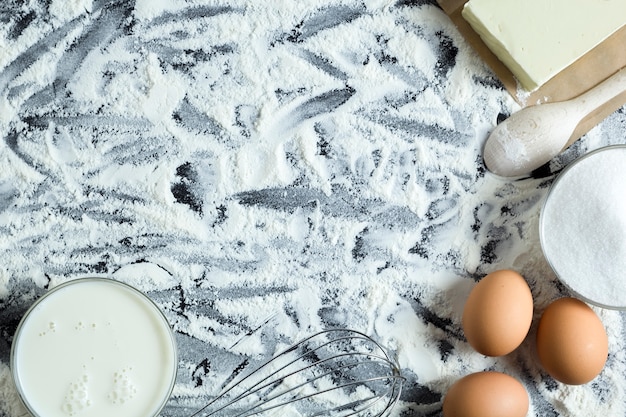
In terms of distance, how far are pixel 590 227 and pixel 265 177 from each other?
1.41 ft

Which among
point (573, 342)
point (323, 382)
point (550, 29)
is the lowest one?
point (573, 342)

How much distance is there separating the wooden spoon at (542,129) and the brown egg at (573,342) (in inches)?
7.8

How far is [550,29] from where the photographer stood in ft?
3.38

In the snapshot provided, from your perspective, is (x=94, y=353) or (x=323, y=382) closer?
(x=94, y=353)

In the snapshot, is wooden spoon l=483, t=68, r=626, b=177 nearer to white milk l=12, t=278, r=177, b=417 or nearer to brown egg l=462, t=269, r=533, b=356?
brown egg l=462, t=269, r=533, b=356

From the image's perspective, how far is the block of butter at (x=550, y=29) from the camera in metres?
1.02

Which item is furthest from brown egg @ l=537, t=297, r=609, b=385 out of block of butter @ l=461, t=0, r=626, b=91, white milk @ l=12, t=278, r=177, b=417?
white milk @ l=12, t=278, r=177, b=417

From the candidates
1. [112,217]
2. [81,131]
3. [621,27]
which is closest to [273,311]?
[112,217]

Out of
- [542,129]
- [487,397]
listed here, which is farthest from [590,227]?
[487,397]

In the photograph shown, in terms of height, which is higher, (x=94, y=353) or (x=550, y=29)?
(x=94, y=353)

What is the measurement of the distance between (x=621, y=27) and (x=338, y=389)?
0.62m

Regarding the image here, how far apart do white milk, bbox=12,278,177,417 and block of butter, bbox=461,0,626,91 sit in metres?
0.57

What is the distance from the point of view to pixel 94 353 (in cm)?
96

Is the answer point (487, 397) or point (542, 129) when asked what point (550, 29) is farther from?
point (487, 397)
